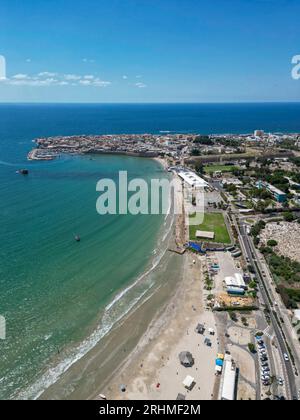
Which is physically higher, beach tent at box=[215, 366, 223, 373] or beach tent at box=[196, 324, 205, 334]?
beach tent at box=[196, 324, 205, 334]

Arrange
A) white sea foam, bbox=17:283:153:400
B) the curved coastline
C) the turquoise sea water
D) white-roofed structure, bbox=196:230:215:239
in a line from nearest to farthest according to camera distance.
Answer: white sea foam, bbox=17:283:153:400
the curved coastline
the turquoise sea water
white-roofed structure, bbox=196:230:215:239

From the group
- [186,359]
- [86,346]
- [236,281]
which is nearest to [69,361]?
[86,346]

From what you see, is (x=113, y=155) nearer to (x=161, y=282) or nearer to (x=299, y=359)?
(x=161, y=282)

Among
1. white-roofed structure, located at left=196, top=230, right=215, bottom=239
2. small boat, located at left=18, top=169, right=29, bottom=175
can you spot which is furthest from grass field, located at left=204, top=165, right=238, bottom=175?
small boat, located at left=18, top=169, right=29, bottom=175

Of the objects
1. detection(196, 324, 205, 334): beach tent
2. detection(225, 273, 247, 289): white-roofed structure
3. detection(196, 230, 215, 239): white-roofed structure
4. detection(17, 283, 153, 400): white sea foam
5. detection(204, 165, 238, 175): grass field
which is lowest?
detection(17, 283, 153, 400): white sea foam

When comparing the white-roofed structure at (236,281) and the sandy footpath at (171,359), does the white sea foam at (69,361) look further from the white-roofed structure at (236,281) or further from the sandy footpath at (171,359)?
the white-roofed structure at (236,281)

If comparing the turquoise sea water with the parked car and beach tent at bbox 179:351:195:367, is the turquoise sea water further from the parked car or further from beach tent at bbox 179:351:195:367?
the parked car

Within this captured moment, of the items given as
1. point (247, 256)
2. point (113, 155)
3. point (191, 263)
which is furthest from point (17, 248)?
point (113, 155)

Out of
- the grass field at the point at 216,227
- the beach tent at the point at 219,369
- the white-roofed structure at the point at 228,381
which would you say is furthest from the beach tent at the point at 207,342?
the grass field at the point at 216,227
